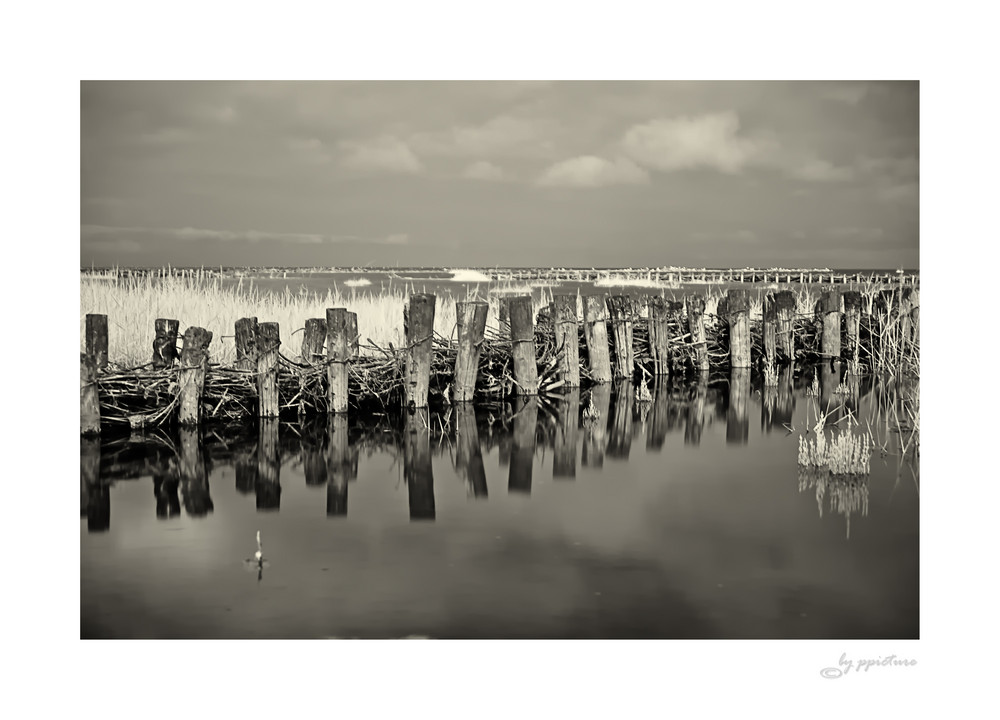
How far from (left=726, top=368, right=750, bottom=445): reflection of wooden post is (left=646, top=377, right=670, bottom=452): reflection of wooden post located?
0.58 meters

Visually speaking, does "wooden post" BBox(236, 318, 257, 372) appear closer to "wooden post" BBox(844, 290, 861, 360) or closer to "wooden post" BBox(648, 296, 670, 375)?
"wooden post" BBox(648, 296, 670, 375)

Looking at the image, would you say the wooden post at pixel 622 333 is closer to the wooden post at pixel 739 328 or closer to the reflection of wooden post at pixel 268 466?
the wooden post at pixel 739 328

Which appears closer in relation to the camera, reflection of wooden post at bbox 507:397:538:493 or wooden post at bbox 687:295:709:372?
reflection of wooden post at bbox 507:397:538:493

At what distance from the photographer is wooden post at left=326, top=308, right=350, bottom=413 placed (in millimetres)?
9305

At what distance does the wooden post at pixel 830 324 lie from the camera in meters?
13.7

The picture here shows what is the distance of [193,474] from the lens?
7.64 metres

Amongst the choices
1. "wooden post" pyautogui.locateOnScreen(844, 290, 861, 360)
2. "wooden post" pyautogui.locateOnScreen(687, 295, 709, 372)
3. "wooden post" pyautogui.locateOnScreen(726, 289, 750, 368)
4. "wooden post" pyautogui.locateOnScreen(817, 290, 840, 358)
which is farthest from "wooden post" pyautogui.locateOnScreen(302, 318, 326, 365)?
"wooden post" pyautogui.locateOnScreen(844, 290, 861, 360)

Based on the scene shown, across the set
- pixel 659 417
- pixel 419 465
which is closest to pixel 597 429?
pixel 659 417

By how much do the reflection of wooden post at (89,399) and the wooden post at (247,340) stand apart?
127cm

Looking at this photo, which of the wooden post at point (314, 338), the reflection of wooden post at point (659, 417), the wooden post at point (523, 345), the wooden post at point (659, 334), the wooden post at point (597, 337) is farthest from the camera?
the wooden post at point (659, 334)

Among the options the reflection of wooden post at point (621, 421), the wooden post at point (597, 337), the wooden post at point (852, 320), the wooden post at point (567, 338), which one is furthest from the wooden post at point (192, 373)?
the wooden post at point (852, 320)

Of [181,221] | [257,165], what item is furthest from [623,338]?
[257,165]

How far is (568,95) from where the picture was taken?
2284 cm
